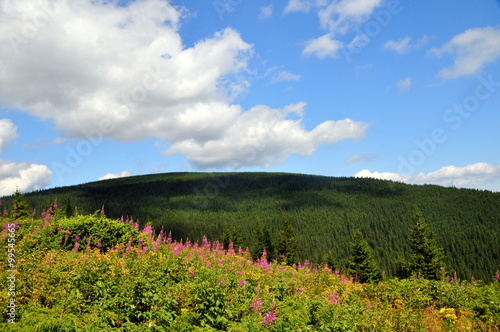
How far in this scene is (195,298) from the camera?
5.45m

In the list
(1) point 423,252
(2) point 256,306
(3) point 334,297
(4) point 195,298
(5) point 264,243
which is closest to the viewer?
(4) point 195,298

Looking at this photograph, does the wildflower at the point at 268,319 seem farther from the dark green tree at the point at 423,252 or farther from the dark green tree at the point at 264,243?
the dark green tree at the point at 264,243

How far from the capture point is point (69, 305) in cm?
529

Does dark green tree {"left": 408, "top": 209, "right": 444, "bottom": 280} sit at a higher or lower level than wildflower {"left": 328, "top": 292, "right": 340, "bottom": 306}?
lower

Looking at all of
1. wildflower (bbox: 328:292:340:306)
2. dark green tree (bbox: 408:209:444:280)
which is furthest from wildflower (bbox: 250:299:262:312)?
dark green tree (bbox: 408:209:444:280)

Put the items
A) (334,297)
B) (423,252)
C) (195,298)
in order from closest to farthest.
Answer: (195,298) < (334,297) < (423,252)

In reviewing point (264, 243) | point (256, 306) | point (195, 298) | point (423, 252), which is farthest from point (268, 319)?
point (264, 243)

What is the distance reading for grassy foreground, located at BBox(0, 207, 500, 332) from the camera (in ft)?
16.3

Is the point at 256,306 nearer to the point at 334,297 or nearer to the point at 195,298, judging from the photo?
the point at 195,298

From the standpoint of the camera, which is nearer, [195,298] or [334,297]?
[195,298]

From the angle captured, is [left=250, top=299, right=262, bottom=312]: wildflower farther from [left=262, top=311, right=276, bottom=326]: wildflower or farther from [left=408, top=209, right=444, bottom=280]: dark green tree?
[left=408, top=209, right=444, bottom=280]: dark green tree

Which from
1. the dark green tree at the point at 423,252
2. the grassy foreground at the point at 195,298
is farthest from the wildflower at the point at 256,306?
the dark green tree at the point at 423,252

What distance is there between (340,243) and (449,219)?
92591 mm

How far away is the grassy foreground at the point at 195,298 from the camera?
496 centimetres
